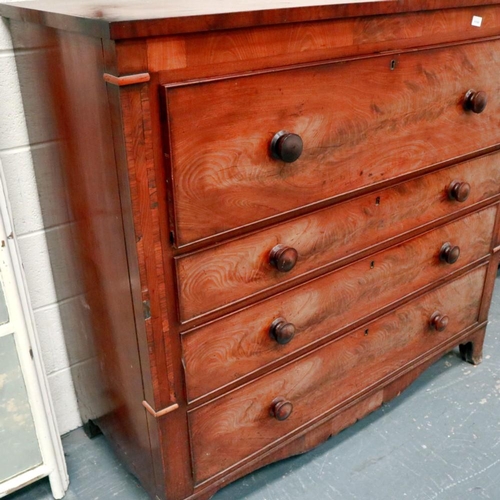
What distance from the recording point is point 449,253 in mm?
1408

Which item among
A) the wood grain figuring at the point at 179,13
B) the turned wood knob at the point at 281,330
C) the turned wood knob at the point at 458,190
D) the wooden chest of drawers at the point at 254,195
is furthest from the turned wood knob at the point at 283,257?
the turned wood knob at the point at 458,190

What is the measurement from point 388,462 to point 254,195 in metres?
0.82

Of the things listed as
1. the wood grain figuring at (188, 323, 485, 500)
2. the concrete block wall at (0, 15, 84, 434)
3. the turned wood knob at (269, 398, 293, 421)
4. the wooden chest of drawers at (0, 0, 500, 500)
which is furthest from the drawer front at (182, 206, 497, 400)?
the concrete block wall at (0, 15, 84, 434)

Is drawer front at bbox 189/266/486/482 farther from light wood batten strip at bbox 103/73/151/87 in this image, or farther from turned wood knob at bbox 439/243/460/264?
light wood batten strip at bbox 103/73/151/87

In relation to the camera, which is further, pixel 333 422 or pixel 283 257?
pixel 333 422

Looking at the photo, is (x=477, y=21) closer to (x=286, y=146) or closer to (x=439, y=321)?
(x=286, y=146)

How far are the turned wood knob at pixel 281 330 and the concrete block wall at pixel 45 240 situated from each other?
437mm

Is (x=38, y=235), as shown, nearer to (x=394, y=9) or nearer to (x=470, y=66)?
(x=394, y=9)

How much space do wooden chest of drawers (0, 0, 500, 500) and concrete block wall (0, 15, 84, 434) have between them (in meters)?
0.06

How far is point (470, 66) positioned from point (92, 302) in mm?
964

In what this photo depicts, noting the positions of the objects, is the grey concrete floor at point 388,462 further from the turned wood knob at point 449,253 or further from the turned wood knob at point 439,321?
the turned wood knob at point 449,253

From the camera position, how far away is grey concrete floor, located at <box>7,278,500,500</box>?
1329 millimetres

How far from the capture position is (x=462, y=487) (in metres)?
1.33

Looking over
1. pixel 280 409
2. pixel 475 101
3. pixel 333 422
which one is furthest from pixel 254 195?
pixel 333 422
